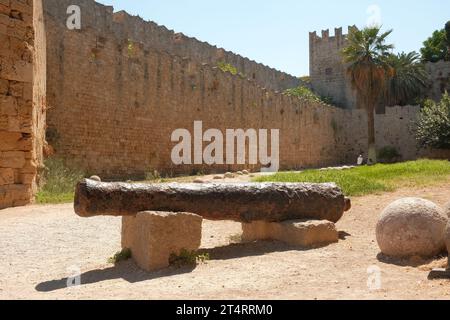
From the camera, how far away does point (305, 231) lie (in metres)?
5.86

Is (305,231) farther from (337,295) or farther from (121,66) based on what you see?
(121,66)

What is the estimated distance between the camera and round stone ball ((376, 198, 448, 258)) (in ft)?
16.7

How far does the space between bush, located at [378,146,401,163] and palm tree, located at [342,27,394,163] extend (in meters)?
2.83

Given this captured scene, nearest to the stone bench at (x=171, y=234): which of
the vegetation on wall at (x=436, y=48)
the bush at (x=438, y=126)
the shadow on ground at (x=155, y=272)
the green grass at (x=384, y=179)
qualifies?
the shadow on ground at (x=155, y=272)

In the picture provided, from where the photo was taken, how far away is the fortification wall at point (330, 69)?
39.5 m

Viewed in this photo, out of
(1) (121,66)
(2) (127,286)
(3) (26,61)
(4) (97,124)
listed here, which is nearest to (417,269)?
(2) (127,286)

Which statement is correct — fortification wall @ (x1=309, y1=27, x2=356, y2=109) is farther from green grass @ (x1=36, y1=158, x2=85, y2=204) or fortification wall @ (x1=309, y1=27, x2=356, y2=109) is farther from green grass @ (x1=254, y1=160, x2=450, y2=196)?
green grass @ (x1=36, y1=158, x2=85, y2=204)

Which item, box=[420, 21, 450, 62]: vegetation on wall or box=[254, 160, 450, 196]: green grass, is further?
box=[420, 21, 450, 62]: vegetation on wall

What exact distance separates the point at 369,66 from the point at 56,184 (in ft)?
72.1

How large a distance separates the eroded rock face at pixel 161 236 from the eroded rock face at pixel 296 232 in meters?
1.27

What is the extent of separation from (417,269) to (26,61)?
820cm

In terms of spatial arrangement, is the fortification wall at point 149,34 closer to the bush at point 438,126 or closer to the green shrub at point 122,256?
the green shrub at point 122,256

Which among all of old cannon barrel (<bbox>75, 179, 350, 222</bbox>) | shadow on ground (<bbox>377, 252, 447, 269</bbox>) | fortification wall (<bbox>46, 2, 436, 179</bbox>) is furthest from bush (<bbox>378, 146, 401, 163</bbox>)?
shadow on ground (<bbox>377, 252, 447, 269</bbox>)

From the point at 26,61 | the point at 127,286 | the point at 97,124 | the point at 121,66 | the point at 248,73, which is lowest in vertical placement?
the point at 127,286
